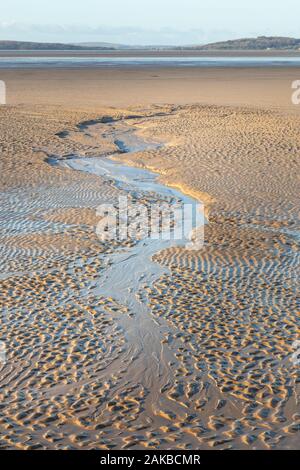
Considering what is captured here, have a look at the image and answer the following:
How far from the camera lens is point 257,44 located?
169000 mm

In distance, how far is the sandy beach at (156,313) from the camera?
21.6 ft

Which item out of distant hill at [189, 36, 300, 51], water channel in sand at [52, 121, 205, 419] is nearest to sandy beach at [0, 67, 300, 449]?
water channel in sand at [52, 121, 205, 419]

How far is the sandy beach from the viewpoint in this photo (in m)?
6.57

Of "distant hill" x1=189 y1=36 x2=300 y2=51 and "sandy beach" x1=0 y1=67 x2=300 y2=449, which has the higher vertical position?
"distant hill" x1=189 y1=36 x2=300 y2=51

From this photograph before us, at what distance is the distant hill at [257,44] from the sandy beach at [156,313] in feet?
493

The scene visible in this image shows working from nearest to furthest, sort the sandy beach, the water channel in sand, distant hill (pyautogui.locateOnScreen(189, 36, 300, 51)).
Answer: the sandy beach → the water channel in sand → distant hill (pyautogui.locateOnScreen(189, 36, 300, 51))

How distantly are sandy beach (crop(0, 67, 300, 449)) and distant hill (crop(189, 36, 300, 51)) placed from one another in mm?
150138

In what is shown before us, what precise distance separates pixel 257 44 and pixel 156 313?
16992cm

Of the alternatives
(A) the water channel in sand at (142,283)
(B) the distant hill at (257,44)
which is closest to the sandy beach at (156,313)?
(A) the water channel in sand at (142,283)

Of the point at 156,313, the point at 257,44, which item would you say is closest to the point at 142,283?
the point at 156,313

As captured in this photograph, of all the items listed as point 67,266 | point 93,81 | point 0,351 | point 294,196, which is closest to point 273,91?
point 93,81

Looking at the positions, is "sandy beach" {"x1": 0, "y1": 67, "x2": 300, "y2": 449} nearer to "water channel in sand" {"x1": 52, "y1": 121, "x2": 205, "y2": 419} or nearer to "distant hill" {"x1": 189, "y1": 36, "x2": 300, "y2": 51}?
"water channel in sand" {"x1": 52, "y1": 121, "x2": 205, "y2": 419}

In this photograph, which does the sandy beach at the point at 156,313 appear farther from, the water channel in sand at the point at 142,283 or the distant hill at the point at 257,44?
the distant hill at the point at 257,44

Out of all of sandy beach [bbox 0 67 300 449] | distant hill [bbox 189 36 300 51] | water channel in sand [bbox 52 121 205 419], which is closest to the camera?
sandy beach [bbox 0 67 300 449]
